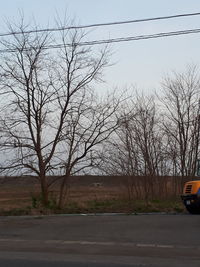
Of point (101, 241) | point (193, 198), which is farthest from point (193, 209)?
point (101, 241)

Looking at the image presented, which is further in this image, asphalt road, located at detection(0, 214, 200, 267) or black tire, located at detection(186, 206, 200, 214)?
black tire, located at detection(186, 206, 200, 214)

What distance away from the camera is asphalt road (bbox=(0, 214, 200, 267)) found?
863 cm

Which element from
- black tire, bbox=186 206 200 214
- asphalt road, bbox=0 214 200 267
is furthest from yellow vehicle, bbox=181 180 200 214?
asphalt road, bbox=0 214 200 267

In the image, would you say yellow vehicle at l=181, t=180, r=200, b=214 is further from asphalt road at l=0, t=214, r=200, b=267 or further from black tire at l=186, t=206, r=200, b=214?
asphalt road at l=0, t=214, r=200, b=267

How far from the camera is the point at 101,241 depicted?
10891mm

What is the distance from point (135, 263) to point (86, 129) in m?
12.1

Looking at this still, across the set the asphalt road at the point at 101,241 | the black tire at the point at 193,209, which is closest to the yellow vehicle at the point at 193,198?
the black tire at the point at 193,209

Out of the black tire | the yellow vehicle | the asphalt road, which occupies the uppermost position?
the yellow vehicle

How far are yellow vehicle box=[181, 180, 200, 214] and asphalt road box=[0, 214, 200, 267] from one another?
2.95ft

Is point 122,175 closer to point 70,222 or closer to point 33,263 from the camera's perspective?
point 70,222

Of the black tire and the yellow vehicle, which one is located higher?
the yellow vehicle

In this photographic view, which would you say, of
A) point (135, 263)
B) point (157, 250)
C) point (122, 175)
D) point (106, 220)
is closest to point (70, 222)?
point (106, 220)

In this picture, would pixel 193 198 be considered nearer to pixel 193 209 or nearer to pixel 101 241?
pixel 193 209

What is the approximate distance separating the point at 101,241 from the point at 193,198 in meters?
6.66
